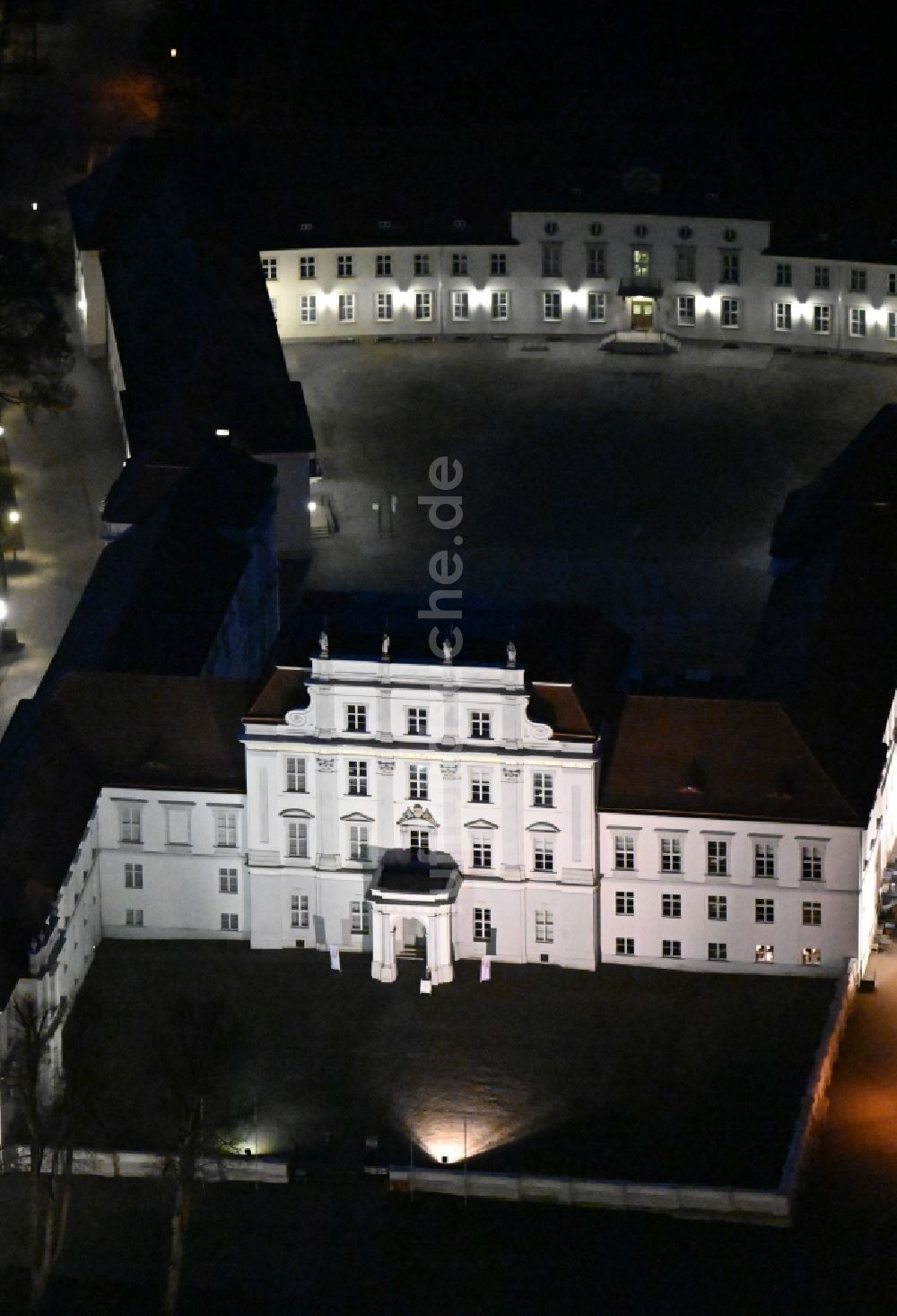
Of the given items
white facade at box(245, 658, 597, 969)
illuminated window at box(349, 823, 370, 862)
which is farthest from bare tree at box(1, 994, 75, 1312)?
illuminated window at box(349, 823, 370, 862)

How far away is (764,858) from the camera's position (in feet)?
579

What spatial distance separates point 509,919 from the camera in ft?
585

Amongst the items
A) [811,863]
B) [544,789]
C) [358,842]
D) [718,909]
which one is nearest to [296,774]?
[358,842]

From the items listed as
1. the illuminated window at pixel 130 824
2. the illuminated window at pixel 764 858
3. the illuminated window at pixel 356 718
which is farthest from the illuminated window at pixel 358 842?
the illuminated window at pixel 764 858

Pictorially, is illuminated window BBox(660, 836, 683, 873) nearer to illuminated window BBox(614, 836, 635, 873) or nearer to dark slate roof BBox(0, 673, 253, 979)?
illuminated window BBox(614, 836, 635, 873)

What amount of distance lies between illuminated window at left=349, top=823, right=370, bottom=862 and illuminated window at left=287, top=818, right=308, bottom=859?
1732 millimetres

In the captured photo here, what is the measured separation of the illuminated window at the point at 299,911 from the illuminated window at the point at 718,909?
49.0 ft

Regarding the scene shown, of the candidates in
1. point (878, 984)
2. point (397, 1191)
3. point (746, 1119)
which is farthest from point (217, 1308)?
point (878, 984)

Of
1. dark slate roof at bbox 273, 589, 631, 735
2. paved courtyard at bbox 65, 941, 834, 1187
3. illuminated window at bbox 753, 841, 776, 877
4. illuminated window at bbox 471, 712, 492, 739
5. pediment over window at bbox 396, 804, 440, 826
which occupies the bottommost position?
paved courtyard at bbox 65, 941, 834, 1187

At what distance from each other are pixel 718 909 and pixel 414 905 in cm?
1119

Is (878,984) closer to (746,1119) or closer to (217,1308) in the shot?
(746,1119)

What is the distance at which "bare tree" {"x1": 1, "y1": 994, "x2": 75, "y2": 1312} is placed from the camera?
6235 inches

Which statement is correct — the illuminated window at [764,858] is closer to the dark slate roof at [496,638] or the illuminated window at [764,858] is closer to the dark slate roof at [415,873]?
the dark slate roof at [496,638]

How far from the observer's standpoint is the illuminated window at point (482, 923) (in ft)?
585
